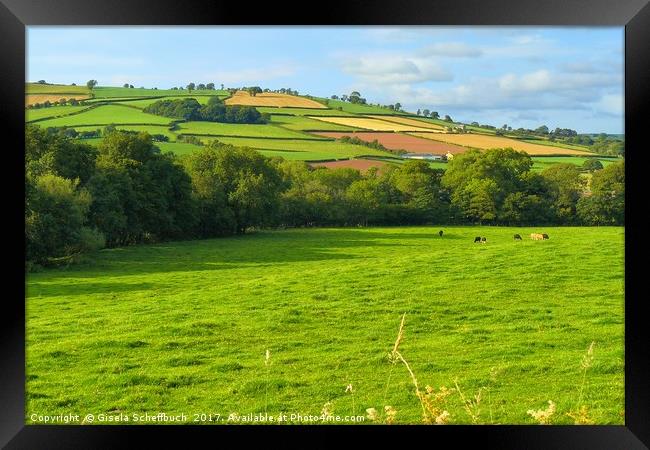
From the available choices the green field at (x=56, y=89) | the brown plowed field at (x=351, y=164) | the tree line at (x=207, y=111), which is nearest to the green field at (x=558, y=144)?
the brown plowed field at (x=351, y=164)

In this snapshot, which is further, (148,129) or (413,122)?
(148,129)

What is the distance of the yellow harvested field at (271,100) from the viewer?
848 cm

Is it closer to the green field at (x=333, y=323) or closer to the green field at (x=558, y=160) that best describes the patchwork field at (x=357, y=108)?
the green field at (x=333, y=323)

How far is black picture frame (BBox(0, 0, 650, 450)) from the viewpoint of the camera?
3094mm

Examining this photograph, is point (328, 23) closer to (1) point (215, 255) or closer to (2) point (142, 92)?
(2) point (142, 92)

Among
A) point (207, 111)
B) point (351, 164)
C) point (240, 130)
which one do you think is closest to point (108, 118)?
point (240, 130)

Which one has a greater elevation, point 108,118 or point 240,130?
point 108,118

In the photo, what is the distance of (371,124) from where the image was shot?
8703 mm

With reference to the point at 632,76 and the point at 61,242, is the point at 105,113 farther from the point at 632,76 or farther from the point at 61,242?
the point at 632,76

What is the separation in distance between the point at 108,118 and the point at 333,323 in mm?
4955

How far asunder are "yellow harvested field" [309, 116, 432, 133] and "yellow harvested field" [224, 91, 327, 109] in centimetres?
25

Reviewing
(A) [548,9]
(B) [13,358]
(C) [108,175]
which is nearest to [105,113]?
(C) [108,175]

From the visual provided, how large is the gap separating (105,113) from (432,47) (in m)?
5.01

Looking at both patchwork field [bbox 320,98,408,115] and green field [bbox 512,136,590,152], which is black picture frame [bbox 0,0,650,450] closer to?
patchwork field [bbox 320,98,408,115]
